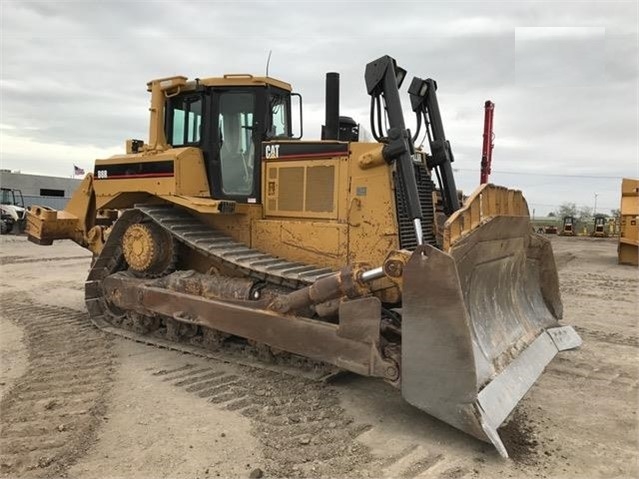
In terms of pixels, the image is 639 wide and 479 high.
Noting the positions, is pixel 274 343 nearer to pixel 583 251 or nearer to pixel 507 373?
pixel 507 373

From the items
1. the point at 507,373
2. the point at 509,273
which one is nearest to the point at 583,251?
the point at 509,273

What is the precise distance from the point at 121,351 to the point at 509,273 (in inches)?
162

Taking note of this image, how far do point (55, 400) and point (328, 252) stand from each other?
270cm

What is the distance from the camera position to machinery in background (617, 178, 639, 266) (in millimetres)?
16078

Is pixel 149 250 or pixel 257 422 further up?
pixel 149 250

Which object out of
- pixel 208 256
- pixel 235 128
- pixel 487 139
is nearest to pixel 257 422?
pixel 208 256

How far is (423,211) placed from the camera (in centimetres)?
575

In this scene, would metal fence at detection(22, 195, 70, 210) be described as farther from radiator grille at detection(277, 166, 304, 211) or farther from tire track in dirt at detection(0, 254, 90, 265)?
radiator grille at detection(277, 166, 304, 211)

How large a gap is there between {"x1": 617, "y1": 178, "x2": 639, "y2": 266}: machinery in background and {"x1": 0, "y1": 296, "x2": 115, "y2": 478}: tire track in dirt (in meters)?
15.0

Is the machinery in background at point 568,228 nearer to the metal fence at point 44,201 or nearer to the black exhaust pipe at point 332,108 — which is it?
the black exhaust pipe at point 332,108

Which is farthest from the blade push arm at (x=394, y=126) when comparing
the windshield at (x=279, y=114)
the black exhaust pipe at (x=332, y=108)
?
the windshield at (x=279, y=114)

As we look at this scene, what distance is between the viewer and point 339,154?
18.1 ft

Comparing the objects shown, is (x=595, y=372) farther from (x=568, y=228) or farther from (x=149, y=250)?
(x=568, y=228)

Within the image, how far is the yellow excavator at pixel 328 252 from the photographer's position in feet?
13.0
